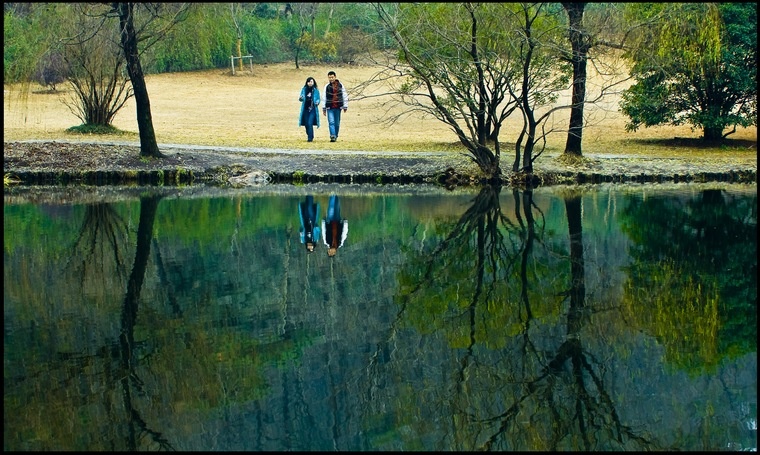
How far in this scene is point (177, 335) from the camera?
1079 centimetres

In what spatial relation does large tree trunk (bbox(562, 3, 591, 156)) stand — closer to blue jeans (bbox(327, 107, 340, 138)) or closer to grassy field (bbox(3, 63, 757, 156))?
grassy field (bbox(3, 63, 757, 156))

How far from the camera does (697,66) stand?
28734mm

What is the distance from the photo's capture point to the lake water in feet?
26.9

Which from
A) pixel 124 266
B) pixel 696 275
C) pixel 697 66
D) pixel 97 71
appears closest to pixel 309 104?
pixel 97 71

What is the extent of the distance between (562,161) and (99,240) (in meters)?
12.8

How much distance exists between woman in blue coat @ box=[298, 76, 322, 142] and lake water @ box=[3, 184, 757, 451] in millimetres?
10864

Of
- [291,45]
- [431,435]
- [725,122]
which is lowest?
[431,435]

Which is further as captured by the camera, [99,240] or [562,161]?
[562,161]

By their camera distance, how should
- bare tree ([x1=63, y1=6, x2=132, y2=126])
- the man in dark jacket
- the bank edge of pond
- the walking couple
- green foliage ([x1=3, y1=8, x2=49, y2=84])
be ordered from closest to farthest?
1. the bank edge of pond
2. green foliage ([x1=3, y1=8, x2=49, y2=84])
3. the man in dark jacket
4. the walking couple
5. bare tree ([x1=63, y1=6, x2=132, y2=126])

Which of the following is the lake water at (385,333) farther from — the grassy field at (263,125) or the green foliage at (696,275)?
the grassy field at (263,125)

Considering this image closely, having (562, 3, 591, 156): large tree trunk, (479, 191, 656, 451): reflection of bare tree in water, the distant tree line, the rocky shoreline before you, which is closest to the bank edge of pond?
the rocky shoreline

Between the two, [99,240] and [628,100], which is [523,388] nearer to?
[99,240]

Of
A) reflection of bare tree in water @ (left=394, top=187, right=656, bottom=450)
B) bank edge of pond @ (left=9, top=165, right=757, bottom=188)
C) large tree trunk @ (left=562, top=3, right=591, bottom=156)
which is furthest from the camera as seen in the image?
bank edge of pond @ (left=9, top=165, right=757, bottom=188)

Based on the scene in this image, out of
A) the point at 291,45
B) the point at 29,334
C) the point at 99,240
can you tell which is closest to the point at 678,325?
the point at 29,334
